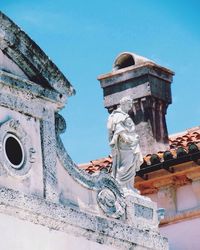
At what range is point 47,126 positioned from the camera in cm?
1622

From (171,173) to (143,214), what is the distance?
3.71 metres

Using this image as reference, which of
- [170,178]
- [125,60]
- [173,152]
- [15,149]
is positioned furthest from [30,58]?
[125,60]

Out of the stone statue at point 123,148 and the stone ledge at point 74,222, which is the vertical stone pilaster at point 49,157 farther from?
the stone statue at point 123,148

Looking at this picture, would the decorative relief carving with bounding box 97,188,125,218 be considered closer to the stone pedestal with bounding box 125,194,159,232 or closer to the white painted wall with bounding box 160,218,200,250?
the stone pedestal with bounding box 125,194,159,232

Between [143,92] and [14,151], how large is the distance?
25.9 ft

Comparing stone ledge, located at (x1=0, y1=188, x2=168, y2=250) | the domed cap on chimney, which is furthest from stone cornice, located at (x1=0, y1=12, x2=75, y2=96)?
the domed cap on chimney

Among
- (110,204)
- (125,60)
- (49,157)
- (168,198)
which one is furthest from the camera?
(125,60)

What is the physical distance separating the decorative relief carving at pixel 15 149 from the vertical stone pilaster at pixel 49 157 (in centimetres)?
26

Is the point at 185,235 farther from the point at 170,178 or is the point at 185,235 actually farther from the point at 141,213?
the point at 141,213

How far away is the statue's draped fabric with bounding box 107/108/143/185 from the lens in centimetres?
1702

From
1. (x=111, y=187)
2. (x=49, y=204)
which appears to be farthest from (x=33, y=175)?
(x=111, y=187)

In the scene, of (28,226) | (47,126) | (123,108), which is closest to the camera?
(28,226)

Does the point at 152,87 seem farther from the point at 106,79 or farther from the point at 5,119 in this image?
the point at 5,119

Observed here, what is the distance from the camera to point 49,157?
1605 centimetres
